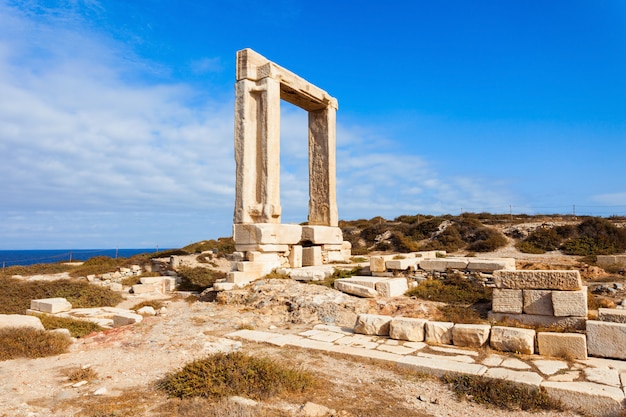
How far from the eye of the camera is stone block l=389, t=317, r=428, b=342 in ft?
20.7

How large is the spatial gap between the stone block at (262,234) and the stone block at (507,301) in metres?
6.35

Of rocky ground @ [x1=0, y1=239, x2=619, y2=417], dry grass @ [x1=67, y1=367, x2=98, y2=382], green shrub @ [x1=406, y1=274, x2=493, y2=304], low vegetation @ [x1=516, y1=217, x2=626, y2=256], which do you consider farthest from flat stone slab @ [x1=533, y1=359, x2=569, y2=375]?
low vegetation @ [x1=516, y1=217, x2=626, y2=256]

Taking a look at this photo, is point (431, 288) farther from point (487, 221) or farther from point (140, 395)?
point (487, 221)

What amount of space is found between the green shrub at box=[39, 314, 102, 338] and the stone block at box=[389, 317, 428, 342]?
5577 mm

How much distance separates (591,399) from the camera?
4.07 metres

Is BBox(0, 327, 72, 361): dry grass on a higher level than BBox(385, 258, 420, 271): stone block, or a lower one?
lower

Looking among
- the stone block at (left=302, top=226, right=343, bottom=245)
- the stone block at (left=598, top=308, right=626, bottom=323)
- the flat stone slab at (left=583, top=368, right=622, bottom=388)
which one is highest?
the stone block at (left=302, top=226, right=343, bottom=245)

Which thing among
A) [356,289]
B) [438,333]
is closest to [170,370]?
[438,333]

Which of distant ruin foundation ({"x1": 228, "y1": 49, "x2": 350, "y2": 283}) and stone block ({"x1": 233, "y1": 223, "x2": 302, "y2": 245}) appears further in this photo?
distant ruin foundation ({"x1": 228, "y1": 49, "x2": 350, "y2": 283})

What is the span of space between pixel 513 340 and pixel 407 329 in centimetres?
148

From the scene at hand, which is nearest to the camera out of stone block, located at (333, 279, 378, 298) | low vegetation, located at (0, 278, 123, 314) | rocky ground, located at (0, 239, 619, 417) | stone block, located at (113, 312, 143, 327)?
rocky ground, located at (0, 239, 619, 417)

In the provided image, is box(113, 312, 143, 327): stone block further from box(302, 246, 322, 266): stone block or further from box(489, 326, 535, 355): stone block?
box(489, 326, 535, 355): stone block

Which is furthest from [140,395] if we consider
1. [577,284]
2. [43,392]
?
[577,284]

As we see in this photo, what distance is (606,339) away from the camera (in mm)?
5395
